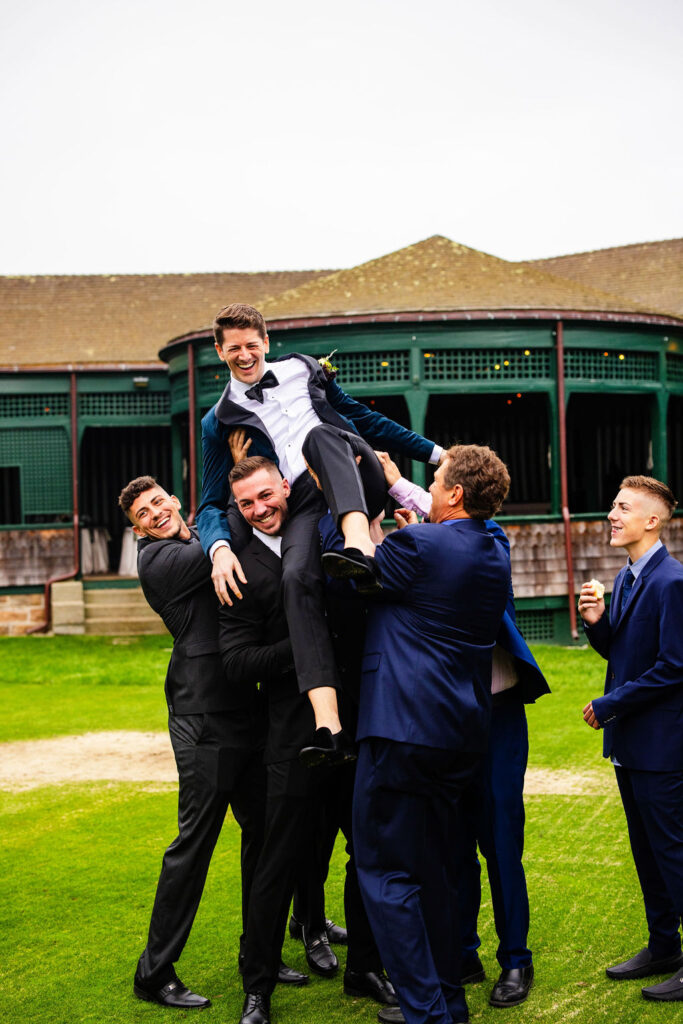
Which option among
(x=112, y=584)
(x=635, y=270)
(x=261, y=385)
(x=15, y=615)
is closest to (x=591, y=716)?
(x=261, y=385)

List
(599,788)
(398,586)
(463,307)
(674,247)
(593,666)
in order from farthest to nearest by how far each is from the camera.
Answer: (674,247)
(463,307)
(593,666)
(599,788)
(398,586)

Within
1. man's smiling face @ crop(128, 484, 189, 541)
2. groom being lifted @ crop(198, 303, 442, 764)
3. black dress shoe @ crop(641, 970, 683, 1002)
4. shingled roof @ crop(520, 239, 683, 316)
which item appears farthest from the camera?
shingled roof @ crop(520, 239, 683, 316)

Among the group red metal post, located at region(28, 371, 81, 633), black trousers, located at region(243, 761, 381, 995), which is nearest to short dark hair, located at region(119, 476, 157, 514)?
black trousers, located at region(243, 761, 381, 995)

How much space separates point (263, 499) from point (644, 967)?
251 cm

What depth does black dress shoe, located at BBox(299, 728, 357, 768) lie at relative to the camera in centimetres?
371

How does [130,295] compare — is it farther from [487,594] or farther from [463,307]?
[487,594]

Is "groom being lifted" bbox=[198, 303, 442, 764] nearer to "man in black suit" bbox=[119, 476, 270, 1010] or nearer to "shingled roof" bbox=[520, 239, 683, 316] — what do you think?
"man in black suit" bbox=[119, 476, 270, 1010]

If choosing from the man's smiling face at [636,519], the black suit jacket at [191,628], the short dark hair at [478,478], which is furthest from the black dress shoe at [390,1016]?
the man's smiling face at [636,519]

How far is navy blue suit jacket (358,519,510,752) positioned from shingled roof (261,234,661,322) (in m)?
11.4

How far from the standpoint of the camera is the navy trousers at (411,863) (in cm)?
368

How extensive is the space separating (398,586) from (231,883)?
9.68 feet

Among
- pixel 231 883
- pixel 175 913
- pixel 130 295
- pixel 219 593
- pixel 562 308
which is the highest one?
pixel 130 295

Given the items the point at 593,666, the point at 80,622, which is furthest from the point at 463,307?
the point at 80,622

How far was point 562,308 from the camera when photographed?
15031 millimetres
